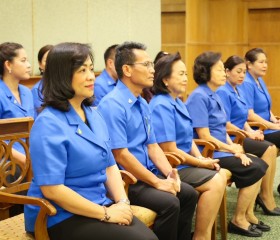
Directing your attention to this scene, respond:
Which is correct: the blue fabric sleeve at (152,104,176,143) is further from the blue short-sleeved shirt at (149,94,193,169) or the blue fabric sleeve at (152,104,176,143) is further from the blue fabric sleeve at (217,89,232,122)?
the blue fabric sleeve at (217,89,232,122)

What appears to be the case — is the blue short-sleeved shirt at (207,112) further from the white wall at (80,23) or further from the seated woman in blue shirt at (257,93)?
the white wall at (80,23)

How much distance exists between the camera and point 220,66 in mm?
3902

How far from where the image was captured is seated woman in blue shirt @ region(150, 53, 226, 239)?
3.19 metres

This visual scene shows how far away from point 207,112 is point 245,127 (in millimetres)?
843

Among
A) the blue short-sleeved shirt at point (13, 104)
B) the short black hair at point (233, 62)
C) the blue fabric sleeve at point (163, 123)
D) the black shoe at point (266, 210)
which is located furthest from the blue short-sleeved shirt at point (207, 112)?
the blue short-sleeved shirt at point (13, 104)

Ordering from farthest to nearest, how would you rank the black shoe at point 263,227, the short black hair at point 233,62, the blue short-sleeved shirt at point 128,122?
1. the short black hair at point 233,62
2. the black shoe at point 263,227
3. the blue short-sleeved shirt at point 128,122

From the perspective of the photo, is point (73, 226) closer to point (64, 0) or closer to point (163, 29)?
point (64, 0)

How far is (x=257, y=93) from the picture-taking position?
15.6 ft

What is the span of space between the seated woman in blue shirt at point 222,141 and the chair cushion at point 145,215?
3.74ft

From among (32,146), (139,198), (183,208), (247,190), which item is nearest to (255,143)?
(247,190)

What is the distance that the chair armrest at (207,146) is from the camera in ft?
11.8

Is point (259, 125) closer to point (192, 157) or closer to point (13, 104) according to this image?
point (192, 157)

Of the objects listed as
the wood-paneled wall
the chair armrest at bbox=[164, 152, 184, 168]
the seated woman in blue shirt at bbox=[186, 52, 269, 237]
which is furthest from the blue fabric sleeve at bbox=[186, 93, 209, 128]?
the wood-paneled wall

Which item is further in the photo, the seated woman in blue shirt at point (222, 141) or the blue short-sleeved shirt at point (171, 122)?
the seated woman in blue shirt at point (222, 141)
